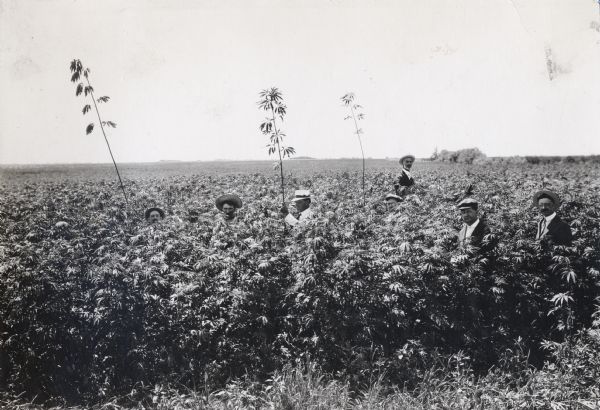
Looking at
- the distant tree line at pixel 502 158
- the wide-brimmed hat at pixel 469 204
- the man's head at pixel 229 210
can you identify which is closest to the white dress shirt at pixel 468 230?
the wide-brimmed hat at pixel 469 204

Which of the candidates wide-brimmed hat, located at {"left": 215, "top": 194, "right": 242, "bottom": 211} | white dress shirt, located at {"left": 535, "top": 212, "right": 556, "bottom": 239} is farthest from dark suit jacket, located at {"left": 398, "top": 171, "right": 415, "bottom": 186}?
wide-brimmed hat, located at {"left": 215, "top": 194, "right": 242, "bottom": 211}

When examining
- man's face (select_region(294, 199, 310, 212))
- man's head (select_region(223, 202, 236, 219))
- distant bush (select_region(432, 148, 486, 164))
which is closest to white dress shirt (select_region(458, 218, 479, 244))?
man's face (select_region(294, 199, 310, 212))

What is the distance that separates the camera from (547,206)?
4848 mm

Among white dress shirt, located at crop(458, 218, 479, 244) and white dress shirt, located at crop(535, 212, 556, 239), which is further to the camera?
white dress shirt, located at crop(535, 212, 556, 239)

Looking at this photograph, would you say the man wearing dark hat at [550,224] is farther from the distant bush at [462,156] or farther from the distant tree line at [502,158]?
the distant bush at [462,156]

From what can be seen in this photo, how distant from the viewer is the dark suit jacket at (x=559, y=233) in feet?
14.3

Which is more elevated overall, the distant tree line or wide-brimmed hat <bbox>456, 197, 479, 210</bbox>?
the distant tree line

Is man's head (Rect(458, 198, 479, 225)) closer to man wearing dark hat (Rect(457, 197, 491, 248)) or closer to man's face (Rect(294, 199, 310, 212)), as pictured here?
man wearing dark hat (Rect(457, 197, 491, 248))

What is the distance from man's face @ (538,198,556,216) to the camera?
484 cm

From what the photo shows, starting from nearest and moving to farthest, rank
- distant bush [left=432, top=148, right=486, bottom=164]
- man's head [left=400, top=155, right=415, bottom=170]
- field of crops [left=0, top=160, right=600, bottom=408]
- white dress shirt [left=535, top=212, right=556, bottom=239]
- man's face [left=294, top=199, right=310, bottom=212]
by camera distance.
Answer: field of crops [left=0, top=160, right=600, bottom=408]
white dress shirt [left=535, top=212, right=556, bottom=239]
man's face [left=294, top=199, right=310, bottom=212]
man's head [left=400, top=155, right=415, bottom=170]
distant bush [left=432, top=148, right=486, bottom=164]

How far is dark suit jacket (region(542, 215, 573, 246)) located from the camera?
435 centimetres

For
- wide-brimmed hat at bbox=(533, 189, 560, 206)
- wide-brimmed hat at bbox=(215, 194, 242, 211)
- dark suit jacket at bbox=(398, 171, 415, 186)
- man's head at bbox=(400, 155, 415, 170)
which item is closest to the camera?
wide-brimmed hat at bbox=(533, 189, 560, 206)

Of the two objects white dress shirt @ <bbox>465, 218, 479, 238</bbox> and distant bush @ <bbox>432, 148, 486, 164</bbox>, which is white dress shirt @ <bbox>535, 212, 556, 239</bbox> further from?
distant bush @ <bbox>432, 148, 486, 164</bbox>

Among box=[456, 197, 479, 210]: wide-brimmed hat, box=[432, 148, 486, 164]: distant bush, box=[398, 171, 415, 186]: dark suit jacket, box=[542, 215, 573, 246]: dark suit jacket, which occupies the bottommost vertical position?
box=[542, 215, 573, 246]: dark suit jacket
